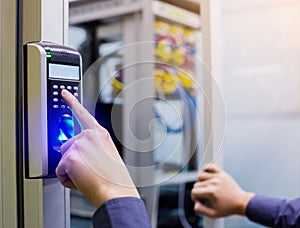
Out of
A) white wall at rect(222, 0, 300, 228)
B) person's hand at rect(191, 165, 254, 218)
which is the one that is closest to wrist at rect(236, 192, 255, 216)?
person's hand at rect(191, 165, 254, 218)

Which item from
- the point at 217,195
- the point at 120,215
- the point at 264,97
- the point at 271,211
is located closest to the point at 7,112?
the point at 120,215

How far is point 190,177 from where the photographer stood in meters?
1.59

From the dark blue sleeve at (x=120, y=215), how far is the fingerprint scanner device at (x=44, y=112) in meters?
0.11

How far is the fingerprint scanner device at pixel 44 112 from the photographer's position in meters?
0.49

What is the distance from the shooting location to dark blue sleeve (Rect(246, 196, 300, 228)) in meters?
0.77

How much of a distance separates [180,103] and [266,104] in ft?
1.20

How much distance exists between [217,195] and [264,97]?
372mm

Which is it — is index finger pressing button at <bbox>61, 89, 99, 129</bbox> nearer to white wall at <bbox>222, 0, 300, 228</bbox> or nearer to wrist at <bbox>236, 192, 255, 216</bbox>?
wrist at <bbox>236, 192, 255, 216</bbox>

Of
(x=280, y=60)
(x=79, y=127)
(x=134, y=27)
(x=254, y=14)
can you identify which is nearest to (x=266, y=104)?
(x=280, y=60)

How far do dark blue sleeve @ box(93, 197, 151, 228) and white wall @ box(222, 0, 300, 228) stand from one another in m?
0.57

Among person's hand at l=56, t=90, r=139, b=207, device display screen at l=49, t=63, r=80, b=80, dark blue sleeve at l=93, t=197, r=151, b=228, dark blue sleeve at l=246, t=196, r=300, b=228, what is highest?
device display screen at l=49, t=63, r=80, b=80

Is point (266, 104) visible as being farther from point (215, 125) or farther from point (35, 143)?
point (35, 143)

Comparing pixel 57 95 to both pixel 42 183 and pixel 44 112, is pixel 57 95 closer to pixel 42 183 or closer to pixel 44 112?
pixel 44 112

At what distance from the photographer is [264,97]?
1008 millimetres
